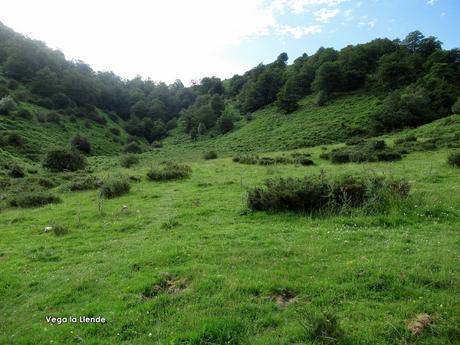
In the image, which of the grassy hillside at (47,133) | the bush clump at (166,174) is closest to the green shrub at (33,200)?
the bush clump at (166,174)

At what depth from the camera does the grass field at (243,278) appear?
19.2 feet

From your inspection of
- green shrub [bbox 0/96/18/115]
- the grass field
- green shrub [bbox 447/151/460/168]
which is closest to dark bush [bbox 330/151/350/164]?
green shrub [bbox 447/151/460/168]

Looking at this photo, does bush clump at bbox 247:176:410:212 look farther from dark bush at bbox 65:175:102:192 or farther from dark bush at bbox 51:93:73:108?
dark bush at bbox 51:93:73:108

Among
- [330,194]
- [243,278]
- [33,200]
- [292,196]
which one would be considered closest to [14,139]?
[33,200]

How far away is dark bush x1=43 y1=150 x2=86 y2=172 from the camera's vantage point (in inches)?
1662

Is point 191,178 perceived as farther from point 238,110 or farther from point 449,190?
point 238,110

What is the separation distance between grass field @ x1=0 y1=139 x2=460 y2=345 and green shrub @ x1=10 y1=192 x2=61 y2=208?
752 cm

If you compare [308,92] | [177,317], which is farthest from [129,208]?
[308,92]

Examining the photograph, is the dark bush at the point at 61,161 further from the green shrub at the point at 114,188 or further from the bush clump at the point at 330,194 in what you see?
the bush clump at the point at 330,194

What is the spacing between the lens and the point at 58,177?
34781mm

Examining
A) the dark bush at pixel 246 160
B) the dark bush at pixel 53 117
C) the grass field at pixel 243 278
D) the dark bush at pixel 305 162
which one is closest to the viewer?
the grass field at pixel 243 278

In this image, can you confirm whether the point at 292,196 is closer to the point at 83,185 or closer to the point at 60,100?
the point at 83,185

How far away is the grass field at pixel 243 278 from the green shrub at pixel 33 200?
7.52 metres

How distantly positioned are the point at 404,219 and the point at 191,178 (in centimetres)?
1801
